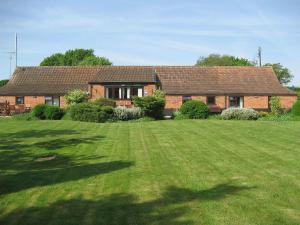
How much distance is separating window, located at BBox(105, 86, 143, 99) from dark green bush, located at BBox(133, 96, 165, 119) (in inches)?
406

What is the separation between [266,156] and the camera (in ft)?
43.5

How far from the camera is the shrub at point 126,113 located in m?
29.9

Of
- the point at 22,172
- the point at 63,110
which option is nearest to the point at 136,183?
the point at 22,172

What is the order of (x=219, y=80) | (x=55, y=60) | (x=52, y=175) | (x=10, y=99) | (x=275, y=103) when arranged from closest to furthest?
(x=52, y=175) → (x=275, y=103) → (x=10, y=99) → (x=219, y=80) → (x=55, y=60)

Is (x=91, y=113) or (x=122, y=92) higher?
(x=122, y=92)

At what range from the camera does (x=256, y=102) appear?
44.5 meters

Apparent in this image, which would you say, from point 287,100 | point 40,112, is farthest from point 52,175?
point 287,100

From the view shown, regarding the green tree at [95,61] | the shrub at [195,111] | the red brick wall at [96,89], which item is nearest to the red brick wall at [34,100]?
the red brick wall at [96,89]

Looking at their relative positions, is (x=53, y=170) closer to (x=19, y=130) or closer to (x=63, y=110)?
(x=19, y=130)

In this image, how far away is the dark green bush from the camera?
1216 inches

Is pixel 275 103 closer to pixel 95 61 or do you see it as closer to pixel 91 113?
pixel 91 113

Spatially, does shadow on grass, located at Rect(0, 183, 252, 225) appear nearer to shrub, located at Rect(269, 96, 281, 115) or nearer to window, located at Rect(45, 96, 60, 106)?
shrub, located at Rect(269, 96, 281, 115)

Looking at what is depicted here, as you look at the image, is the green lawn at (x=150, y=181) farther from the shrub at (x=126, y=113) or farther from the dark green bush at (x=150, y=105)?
the dark green bush at (x=150, y=105)

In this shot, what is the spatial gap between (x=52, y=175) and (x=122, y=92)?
3160 cm
